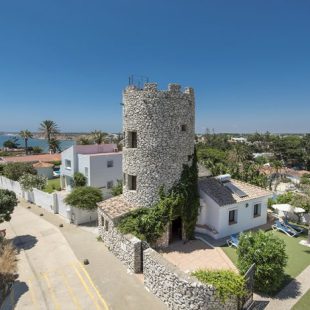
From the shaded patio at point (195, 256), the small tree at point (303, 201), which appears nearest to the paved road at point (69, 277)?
the shaded patio at point (195, 256)

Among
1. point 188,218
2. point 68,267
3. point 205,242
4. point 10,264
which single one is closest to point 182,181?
point 188,218

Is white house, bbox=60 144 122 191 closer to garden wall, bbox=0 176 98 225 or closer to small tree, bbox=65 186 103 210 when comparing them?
garden wall, bbox=0 176 98 225

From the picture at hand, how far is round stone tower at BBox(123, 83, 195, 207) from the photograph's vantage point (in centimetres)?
1970

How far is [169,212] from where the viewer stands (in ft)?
64.5

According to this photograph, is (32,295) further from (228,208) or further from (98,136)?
(98,136)

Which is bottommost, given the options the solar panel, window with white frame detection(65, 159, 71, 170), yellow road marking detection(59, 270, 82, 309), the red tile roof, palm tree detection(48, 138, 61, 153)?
yellow road marking detection(59, 270, 82, 309)

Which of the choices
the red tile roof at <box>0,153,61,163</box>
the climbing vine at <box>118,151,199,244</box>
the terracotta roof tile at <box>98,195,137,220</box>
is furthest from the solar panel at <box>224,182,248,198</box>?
the red tile roof at <box>0,153,61,163</box>

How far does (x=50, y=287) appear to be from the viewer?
1506 centimetres

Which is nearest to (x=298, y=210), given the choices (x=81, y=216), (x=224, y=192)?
(x=224, y=192)

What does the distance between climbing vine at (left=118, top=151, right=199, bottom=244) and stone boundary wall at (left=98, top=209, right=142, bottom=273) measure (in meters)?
0.74

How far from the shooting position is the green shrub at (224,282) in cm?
1186

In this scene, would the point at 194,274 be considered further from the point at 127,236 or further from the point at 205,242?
the point at 205,242

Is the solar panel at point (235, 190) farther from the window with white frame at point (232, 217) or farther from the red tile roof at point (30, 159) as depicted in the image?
the red tile roof at point (30, 159)

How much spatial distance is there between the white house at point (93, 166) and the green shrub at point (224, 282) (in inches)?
949
